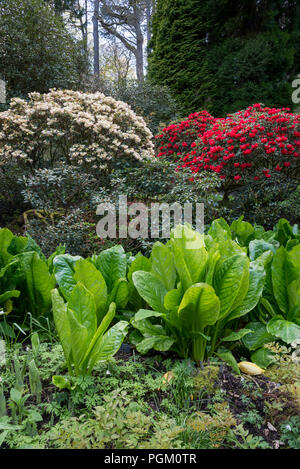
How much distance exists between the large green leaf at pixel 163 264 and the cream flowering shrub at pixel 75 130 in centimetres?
351

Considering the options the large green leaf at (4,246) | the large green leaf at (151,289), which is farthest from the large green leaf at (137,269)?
the large green leaf at (4,246)

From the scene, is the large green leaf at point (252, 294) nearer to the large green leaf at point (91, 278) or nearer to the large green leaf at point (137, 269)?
the large green leaf at point (137, 269)

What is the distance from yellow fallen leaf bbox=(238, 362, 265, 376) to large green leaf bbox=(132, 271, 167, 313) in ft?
1.51

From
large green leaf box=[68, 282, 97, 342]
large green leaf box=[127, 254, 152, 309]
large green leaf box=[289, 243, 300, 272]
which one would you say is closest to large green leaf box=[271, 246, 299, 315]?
large green leaf box=[289, 243, 300, 272]

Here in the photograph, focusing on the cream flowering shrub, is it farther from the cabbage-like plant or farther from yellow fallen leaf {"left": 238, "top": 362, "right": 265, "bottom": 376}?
yellow fallen leaf {"left": 238, "top": 362, "right": 265, "bottom": 376}

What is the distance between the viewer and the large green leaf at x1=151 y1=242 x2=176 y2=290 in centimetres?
169

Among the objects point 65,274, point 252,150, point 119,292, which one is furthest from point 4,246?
point 252,150

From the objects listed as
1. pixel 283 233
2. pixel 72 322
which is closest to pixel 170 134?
pixel 283 233

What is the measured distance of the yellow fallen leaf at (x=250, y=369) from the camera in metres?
1.56

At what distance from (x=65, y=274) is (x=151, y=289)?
0.46 meters

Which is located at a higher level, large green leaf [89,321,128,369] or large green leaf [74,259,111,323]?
large green leaf [74,259,111,323]

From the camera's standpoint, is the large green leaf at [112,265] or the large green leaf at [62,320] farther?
the large green leaf at [112,265]

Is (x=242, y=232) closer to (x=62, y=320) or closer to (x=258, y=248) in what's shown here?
(x=258, y=248)

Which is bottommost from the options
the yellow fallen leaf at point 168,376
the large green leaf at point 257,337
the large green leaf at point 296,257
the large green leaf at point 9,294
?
the yellow fallen leaf at point 168,376
